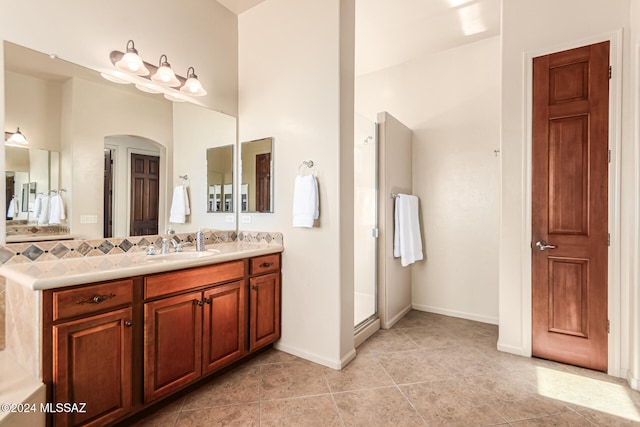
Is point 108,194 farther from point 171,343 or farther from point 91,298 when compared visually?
point 171,343

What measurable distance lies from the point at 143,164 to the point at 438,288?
324cm

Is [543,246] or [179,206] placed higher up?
[179,206]

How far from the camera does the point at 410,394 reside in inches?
76.8

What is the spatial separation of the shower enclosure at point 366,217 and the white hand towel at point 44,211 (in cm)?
244

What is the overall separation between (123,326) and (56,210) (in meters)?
0.85

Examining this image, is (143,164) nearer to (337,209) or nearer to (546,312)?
(337,209)

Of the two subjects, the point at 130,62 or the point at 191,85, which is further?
the point at 191,85

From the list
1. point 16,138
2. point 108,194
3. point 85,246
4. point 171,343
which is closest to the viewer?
point 16,138

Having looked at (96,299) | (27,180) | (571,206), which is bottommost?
(96,299)

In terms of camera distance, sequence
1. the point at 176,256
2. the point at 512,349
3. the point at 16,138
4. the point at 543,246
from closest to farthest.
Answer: the point at 16,138
the point at 176,256
the point at 543,246
the point at 512,349

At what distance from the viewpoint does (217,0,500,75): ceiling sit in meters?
2.75

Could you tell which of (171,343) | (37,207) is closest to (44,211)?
(37,207)

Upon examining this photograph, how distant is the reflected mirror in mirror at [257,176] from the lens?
2.62 meters

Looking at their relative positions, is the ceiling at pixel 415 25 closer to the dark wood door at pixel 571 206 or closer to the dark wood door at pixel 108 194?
the dark wood door at pixel 571 206
